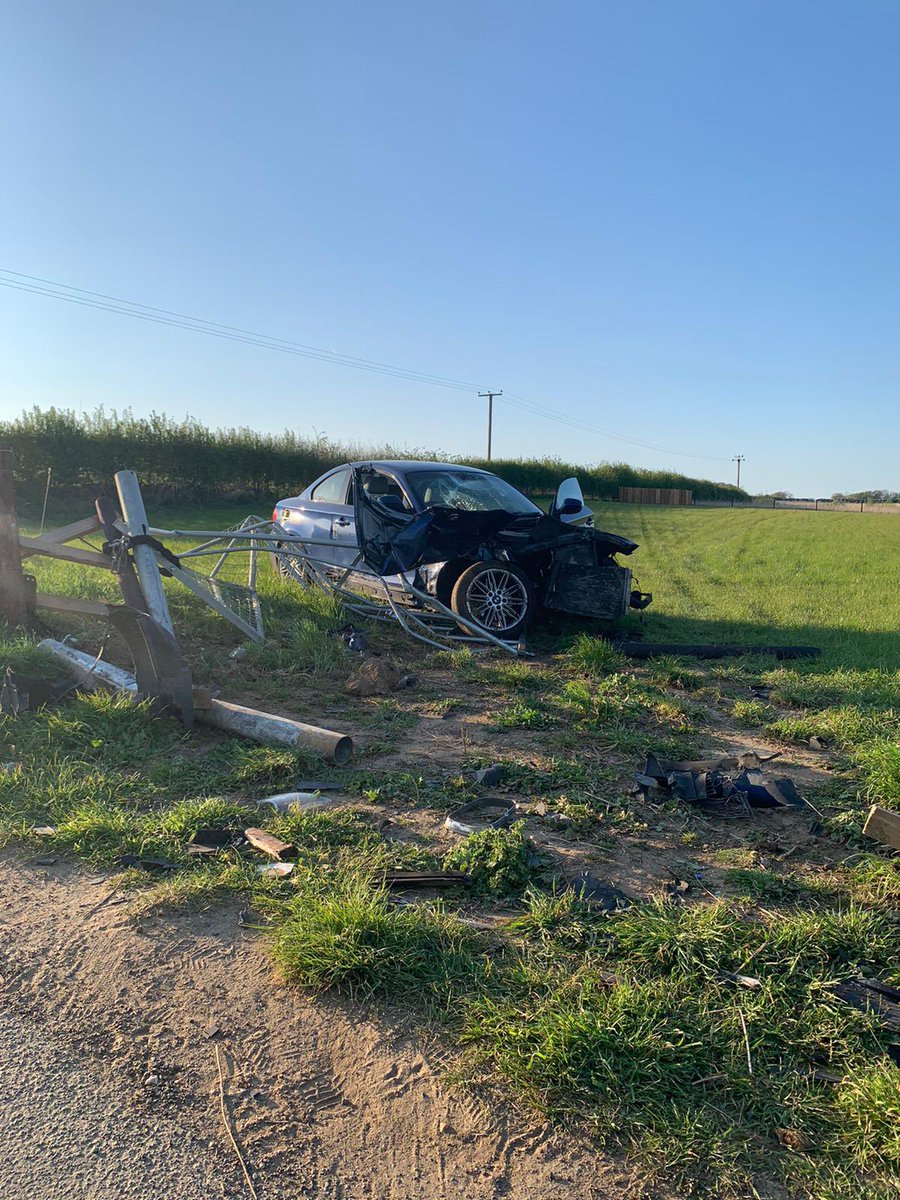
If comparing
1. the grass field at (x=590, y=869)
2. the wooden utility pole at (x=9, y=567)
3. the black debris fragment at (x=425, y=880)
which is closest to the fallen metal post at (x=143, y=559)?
the grass field at (x=590, y=869)

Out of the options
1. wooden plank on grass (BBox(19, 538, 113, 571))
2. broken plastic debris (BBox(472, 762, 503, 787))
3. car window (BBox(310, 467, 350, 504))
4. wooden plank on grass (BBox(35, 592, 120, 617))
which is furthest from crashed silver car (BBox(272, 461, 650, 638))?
broken plastic debris (BBox(472, 762, 503, 787))

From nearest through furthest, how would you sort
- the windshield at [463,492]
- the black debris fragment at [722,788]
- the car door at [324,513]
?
the black debris fragment at [722,788], the windshield at [463,492], the car door at [324,513]

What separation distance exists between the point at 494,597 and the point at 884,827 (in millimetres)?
4791

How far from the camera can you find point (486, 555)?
26.3 ft

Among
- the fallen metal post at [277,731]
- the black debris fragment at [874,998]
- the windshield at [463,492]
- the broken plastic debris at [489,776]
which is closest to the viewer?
the black debris fragment at [874,998]

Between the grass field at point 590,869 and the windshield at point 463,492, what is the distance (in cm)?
250

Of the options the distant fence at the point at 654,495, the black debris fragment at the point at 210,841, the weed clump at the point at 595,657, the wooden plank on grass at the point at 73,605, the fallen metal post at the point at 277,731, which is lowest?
the black debris fragment at the point at 210,841

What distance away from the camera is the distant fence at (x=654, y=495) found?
6656 cm

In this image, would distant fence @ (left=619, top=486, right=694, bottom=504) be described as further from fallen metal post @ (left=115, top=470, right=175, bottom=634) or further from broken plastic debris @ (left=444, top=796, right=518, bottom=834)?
broken plastic debris @ (left=444, top=796, right=518, bottom=834)

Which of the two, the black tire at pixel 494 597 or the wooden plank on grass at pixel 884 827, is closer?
the wooden plank on grass at pixel 884 827

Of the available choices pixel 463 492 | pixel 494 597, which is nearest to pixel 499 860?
pixel 494 597

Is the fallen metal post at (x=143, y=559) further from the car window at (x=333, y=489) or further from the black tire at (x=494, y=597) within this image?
the car window at (x=333, y=489)

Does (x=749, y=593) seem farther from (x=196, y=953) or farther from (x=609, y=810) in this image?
(x=196, y=953)

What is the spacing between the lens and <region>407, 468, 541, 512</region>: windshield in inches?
348
